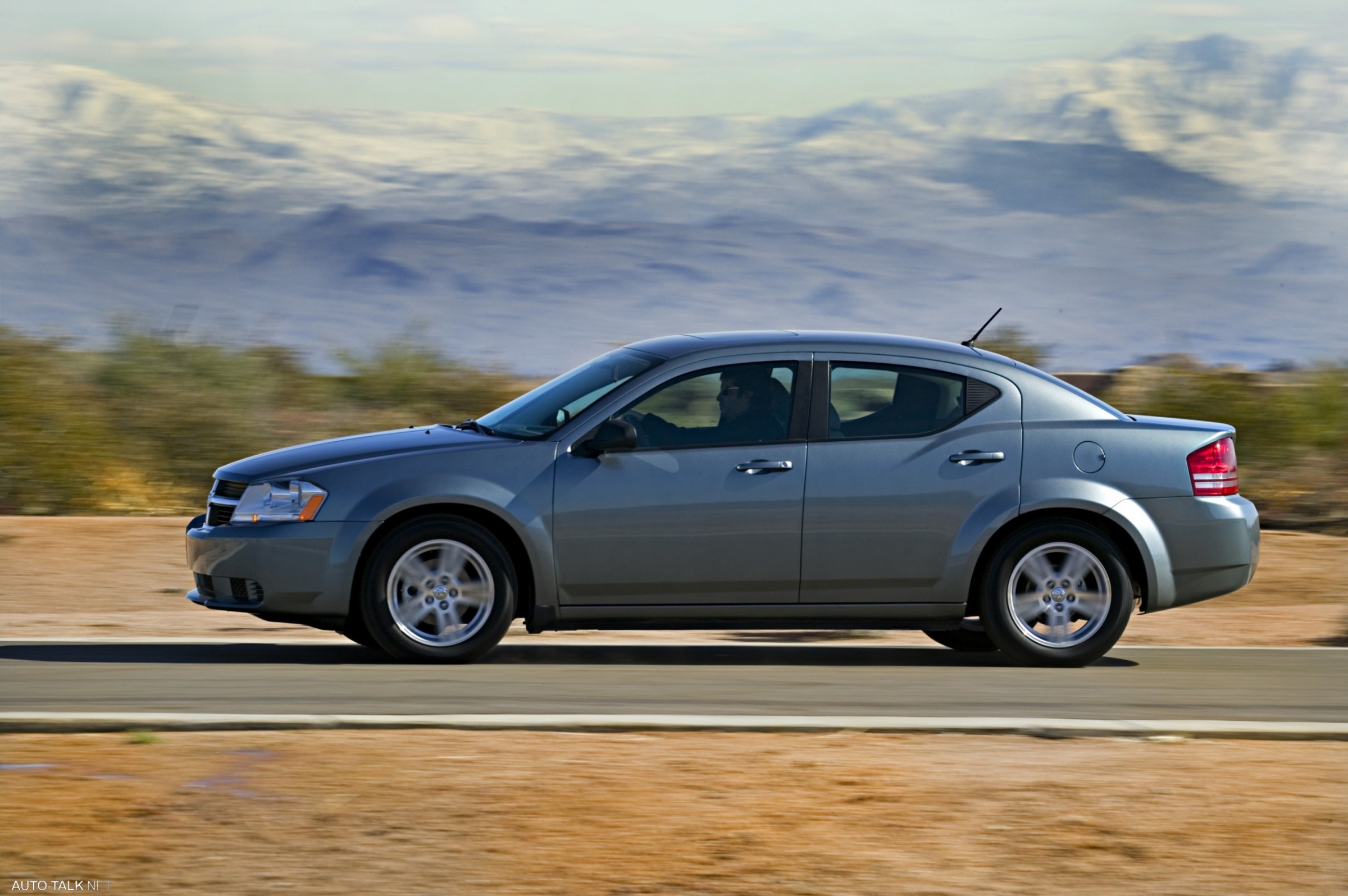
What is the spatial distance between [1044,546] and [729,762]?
10.1 ft

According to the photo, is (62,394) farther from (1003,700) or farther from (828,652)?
(1003,700)

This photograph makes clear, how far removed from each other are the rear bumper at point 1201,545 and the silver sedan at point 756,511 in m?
0.01

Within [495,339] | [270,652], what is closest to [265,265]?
[495,339]

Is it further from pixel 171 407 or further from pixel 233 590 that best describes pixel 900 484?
pixel 171 407

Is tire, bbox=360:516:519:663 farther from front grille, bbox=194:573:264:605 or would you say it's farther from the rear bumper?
the rear bumper

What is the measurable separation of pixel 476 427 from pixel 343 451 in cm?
75

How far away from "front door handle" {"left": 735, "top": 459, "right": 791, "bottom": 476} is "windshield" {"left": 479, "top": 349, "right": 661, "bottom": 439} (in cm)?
71

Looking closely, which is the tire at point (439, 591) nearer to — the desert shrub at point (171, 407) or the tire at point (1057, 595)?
the tire at point (1057, 595)

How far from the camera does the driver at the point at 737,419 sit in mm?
8844

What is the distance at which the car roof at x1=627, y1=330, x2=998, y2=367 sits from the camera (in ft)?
29.9

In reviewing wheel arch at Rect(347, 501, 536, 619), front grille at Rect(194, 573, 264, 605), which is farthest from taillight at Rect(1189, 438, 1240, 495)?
front grille at Rect(194, 573, 264, 605)

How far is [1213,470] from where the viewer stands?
9.20 meters

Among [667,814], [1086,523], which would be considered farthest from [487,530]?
[667,814]

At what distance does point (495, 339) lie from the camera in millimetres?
33688
